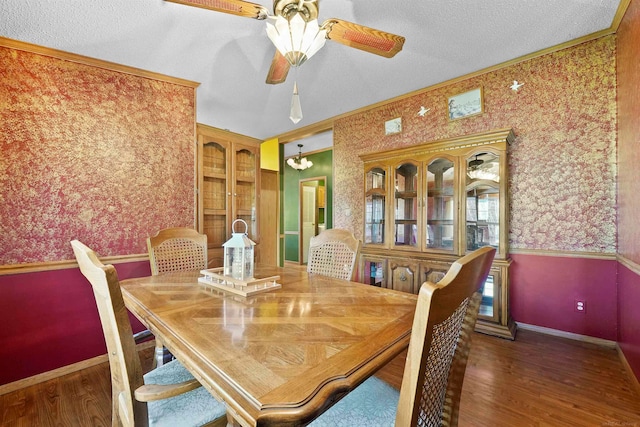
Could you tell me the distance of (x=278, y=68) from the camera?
1.98m

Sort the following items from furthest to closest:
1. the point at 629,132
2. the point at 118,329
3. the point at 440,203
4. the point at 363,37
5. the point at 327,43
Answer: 1. the point at 440,203
2. the point at 327,43
3. the point at 629,132
4. the point at 363,37
5. the point at 118,329

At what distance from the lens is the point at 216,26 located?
211 centimetres

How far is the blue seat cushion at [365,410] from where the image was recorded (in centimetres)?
91

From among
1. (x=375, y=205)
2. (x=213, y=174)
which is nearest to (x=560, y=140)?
(x=375, y=205)

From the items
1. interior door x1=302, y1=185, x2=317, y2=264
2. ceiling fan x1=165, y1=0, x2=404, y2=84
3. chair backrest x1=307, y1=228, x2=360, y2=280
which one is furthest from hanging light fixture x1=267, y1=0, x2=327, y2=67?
interior door x1=302, y1=185, x2=317, y2=264

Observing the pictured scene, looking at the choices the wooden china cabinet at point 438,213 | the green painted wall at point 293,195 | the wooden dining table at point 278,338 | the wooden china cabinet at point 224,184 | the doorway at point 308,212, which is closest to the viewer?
the wooden dining table at point 278,338

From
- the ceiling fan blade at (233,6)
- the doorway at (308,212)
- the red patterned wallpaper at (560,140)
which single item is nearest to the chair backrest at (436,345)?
the ceiling fan blade at (233,6)

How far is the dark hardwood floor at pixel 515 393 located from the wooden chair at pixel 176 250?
89cm

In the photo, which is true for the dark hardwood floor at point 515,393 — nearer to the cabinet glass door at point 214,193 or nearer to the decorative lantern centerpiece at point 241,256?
the decorative lantern centerpiece at point 241,256

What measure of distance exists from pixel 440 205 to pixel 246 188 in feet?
7.93

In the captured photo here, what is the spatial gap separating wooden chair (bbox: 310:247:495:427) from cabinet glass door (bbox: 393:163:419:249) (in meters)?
2.23

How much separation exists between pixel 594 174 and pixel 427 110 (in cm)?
167

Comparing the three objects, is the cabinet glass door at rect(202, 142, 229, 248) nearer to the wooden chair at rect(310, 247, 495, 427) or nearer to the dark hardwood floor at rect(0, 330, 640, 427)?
the dark hardwood floor at rect(0, 330, 640, 427)

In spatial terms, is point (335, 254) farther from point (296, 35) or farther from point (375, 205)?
point (375, 205)
